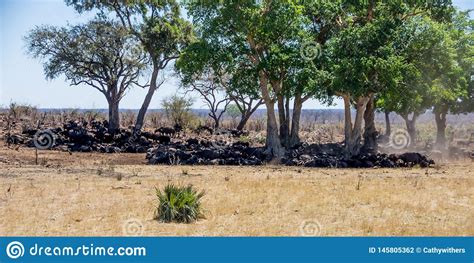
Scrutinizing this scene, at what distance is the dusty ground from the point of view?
1093 centimetres

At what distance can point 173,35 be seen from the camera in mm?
35594

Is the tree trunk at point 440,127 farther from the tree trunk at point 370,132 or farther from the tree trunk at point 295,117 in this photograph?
the tree trunk at point 295,117

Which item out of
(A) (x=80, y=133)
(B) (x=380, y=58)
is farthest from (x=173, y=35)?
(B) (x=380, y=58)

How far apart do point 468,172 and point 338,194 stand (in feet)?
30.4

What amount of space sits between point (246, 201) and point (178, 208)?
2.56 m

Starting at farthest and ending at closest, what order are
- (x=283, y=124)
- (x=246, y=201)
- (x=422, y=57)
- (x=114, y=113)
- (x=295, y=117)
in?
(x=114, y=113) → (x=283, y=124) → (x=295, y=117) → (x=422, y=57) → (x=246, y=201)

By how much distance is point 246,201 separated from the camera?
45.6ft

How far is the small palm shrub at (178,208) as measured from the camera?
1165 cm

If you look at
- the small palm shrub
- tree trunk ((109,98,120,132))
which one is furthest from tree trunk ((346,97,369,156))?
the small palm shrub

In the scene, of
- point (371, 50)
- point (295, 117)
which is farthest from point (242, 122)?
point (371, 50)

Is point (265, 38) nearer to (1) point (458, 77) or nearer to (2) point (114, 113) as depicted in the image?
(1) point (458, 77)

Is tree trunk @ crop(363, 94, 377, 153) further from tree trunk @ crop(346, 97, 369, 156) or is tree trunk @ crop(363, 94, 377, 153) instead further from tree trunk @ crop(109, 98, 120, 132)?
tree trunk @ crop(109, 98, 120, 132)

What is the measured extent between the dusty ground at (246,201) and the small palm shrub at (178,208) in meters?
0.29

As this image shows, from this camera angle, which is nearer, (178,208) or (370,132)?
(178,208)
